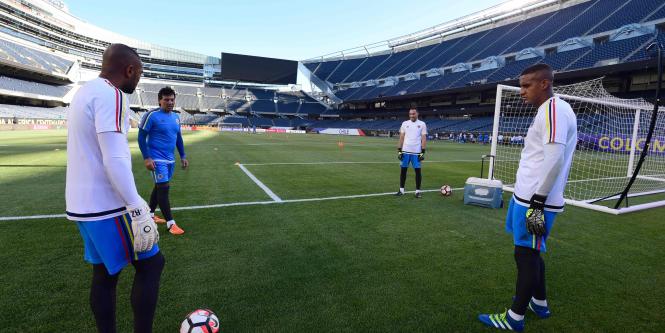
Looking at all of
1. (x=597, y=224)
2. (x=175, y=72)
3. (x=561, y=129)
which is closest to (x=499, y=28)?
(x=597, y=224)

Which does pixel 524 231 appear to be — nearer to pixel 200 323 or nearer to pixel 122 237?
pixel 200 323

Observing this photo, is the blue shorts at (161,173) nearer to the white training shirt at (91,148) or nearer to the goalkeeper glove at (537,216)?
the white training shirt at (91,148)

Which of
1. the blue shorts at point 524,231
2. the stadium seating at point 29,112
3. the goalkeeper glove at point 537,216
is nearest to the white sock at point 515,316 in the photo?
the blue shorts at point 524,231

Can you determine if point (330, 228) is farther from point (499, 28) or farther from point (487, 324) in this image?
point (499, 28)

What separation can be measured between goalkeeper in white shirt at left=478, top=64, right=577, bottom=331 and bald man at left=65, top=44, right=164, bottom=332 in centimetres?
276

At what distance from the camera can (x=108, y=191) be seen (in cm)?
186

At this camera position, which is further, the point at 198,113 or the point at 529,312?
the point at 198,113

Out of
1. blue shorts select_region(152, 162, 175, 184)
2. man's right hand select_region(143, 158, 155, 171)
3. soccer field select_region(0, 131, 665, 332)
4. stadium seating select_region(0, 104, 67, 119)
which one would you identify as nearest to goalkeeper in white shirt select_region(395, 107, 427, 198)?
soccer field select_region(0, 131, 665, 332)

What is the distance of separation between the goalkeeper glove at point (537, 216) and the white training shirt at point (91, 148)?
2.91 metres

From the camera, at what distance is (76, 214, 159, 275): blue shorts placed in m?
1.85

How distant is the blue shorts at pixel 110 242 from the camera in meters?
1.85

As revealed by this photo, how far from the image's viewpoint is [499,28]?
181 ft

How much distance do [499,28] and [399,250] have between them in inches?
2521

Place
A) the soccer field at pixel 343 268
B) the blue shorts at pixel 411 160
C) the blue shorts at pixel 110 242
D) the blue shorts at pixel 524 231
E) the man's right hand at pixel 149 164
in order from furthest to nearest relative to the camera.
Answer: the blue shorts at pixel 411 160 < the man's right hand at pixel 149 164 < the soccer field at pixel 343 268 < the blue shorts at pixel 524 231 < the blue shorts at pixel 110 242
